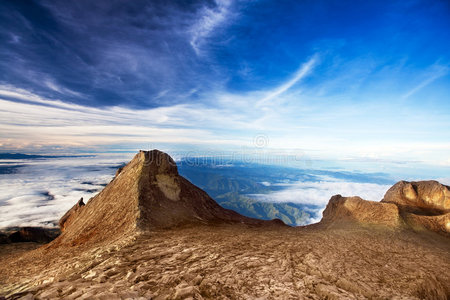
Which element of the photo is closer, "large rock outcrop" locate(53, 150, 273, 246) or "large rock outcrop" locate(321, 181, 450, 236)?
"large rock outcrop" locate(53, 150, 273, 246)

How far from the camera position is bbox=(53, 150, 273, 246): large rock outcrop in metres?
16.6

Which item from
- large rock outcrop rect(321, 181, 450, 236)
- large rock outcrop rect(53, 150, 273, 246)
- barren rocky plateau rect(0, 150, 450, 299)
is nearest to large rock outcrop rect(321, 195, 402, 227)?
large rock outcrop rect(321, 181, 450, 236)

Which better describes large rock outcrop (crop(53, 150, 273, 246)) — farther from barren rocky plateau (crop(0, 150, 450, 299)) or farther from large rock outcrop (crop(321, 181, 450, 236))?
large rock outcrop (crop(321, 181, 450, 236))

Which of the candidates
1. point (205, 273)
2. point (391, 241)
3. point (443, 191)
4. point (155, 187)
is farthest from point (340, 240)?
point (443, 191)

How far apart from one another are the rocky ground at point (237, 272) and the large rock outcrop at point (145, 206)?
11.9ft

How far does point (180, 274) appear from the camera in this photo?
8.27 meters

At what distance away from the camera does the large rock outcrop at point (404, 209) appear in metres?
23.5

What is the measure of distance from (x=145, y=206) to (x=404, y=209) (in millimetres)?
32410

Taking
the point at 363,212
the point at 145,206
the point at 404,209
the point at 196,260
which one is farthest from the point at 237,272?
the point at 404,209

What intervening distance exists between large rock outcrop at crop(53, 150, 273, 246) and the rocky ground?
3.64 m

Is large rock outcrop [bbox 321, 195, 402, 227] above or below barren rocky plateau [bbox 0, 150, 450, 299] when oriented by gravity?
below

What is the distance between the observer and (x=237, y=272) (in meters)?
8.66

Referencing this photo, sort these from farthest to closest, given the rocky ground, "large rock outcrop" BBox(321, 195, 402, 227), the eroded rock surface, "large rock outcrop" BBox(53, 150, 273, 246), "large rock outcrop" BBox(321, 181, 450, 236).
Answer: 1. the eroded rock surface
2. "large rock outcrop" BBox(321, 195, 402, 227)
3. "large rock outcrop" BBox(321, 181, 450, 236)
4. "large rock outcrop" BBox(53, 150, 273, 246)
5. the rocky ground

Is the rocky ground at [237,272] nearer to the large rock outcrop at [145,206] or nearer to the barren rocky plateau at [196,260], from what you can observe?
the barren rocky plateau at [196,260]
